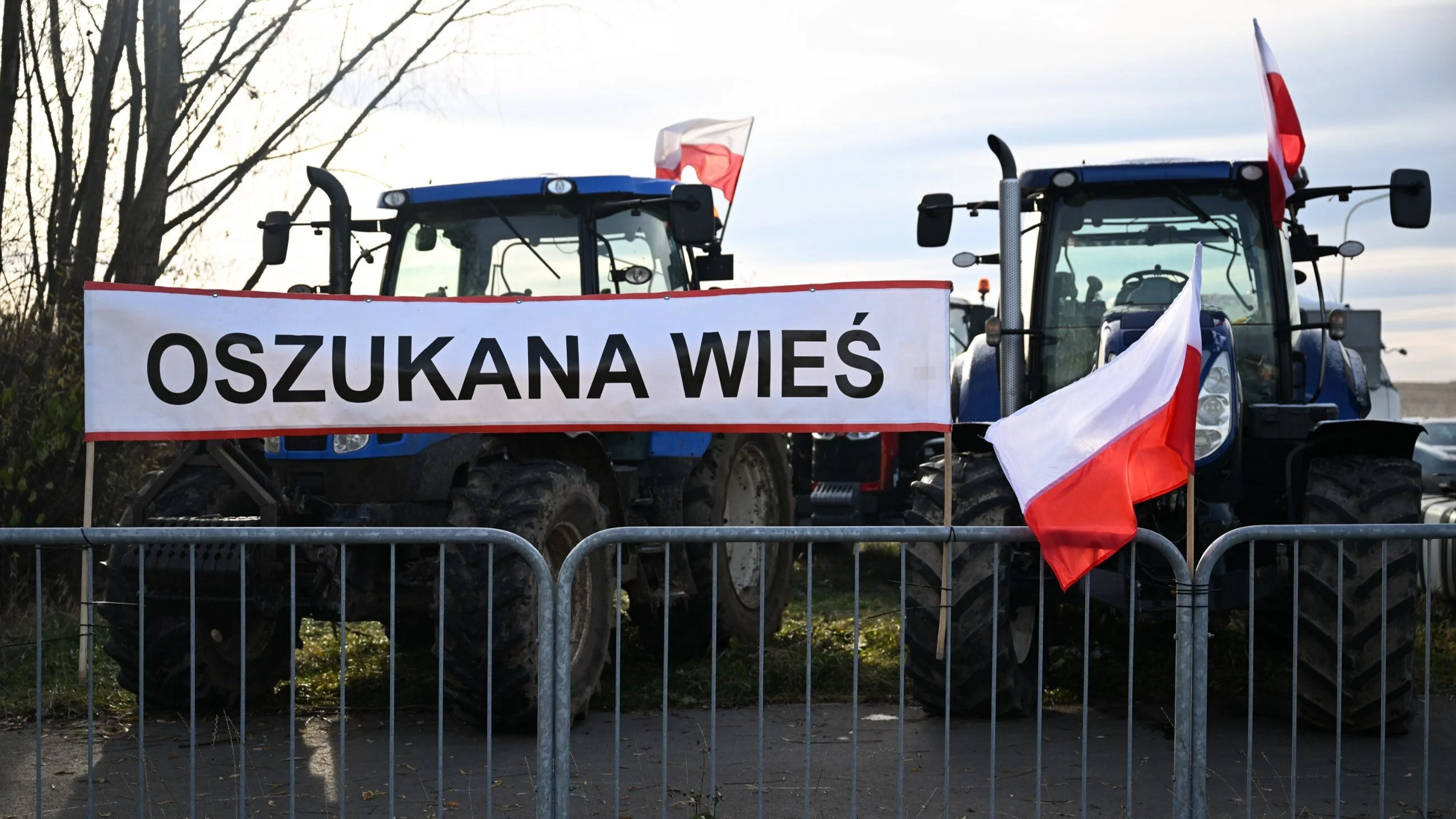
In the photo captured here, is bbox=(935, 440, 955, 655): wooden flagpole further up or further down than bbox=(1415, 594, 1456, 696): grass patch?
further up

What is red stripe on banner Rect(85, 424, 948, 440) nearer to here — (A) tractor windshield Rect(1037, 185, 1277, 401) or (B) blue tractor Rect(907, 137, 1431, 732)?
(B) blue tractor Rect(907, 137, 1431, 732)

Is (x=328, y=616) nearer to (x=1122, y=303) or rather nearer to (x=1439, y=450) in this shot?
(x=1122, y=303)

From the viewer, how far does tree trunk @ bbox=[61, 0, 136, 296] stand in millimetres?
11164

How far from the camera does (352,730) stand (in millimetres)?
6770

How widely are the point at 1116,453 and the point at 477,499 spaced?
9.28 ft

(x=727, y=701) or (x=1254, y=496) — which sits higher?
(x=1254, y=496)

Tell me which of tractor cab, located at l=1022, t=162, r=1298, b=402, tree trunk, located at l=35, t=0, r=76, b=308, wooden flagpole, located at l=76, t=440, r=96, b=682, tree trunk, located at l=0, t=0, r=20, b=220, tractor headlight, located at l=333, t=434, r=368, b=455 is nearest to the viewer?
wooden flagpole, located at l=76, t=440, r=96, b=682

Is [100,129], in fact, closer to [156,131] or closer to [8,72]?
[156,131]

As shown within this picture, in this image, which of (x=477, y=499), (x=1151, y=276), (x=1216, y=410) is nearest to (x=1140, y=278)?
(x=1151, y=276)

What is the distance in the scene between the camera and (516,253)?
7867mm

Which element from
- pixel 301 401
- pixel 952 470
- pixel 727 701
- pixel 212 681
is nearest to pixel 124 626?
pixel 212 681

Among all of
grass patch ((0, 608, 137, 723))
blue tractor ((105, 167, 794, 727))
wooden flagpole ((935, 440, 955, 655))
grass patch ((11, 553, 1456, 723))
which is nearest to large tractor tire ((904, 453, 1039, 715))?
wooden flagpole ((935, 440, 955, 655))

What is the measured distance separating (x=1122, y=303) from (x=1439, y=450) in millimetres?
12395

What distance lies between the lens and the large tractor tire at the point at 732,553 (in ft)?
26.8
